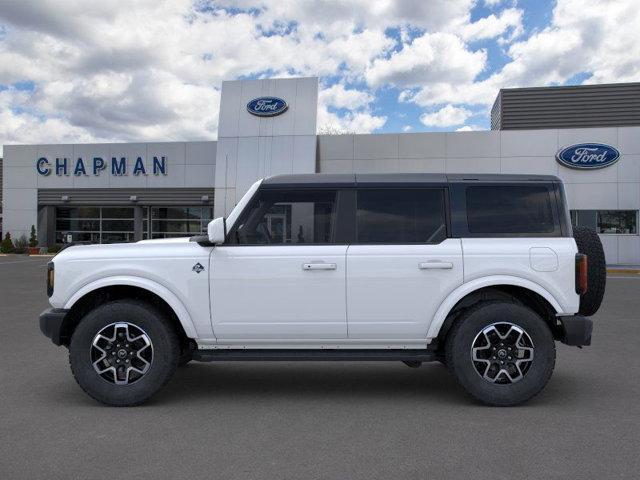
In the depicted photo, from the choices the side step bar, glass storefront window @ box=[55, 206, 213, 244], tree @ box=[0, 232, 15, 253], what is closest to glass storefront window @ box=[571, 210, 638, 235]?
glass storefront window @ box=[55, 206, 213, 244]

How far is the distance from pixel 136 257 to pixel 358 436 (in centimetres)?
236

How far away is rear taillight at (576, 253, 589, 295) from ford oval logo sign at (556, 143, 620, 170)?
22.5 meters

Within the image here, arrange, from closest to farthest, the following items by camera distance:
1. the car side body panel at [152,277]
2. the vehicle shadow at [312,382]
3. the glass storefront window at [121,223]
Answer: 1. the car side body panel at [152,277]
2. the vehicle shadow at [312,382]
3. the glass storefront window at [121,223]

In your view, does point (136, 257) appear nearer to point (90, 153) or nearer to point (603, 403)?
point (603, 403)

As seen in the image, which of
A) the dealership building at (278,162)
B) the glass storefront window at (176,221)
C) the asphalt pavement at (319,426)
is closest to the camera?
the asphalt pavement at (319,426)

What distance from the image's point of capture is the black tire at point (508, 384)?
470 cm

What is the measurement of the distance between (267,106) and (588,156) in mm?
14550

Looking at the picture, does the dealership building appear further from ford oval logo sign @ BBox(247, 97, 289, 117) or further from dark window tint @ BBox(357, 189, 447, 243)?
dark window tint @ BBox(357, 189, 447, 243)

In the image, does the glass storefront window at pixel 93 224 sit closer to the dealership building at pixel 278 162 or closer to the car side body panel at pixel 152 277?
the dealership building at pixel 278 162

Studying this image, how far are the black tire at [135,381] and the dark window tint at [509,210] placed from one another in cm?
280

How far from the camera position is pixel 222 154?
26797 millimetres

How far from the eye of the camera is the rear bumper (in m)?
4.73

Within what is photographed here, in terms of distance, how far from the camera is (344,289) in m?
4.75

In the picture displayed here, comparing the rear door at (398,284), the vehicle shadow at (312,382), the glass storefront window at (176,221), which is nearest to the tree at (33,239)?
A: the glass storefront window at (176,221)
